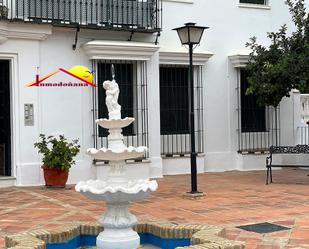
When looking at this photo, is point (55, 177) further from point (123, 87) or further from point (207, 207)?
point (207, 207)

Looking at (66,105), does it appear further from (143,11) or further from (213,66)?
(213,66)

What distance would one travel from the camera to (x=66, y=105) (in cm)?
1273

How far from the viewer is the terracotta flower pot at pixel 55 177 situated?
1173cm

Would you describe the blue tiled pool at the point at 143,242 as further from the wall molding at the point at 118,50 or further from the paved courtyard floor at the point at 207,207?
the wall molding at the point at 118,50

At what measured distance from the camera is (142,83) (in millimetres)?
13531

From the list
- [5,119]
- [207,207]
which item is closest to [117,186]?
[207,207]

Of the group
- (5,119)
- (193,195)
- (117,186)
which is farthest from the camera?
(5,119)

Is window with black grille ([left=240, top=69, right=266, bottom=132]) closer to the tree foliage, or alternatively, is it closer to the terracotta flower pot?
the tree foliage

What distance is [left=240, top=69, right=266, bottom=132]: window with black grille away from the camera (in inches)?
609

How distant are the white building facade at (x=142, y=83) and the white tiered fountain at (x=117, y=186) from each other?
22.5ft

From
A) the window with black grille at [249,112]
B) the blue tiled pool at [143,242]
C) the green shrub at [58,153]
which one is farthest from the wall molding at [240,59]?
the blue tiled pool at [143,242]

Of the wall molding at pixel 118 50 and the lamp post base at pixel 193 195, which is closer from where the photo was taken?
the lamp post base at pixel 193 195

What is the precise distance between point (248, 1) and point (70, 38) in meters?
5.68

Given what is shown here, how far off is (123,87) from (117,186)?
8216mm
